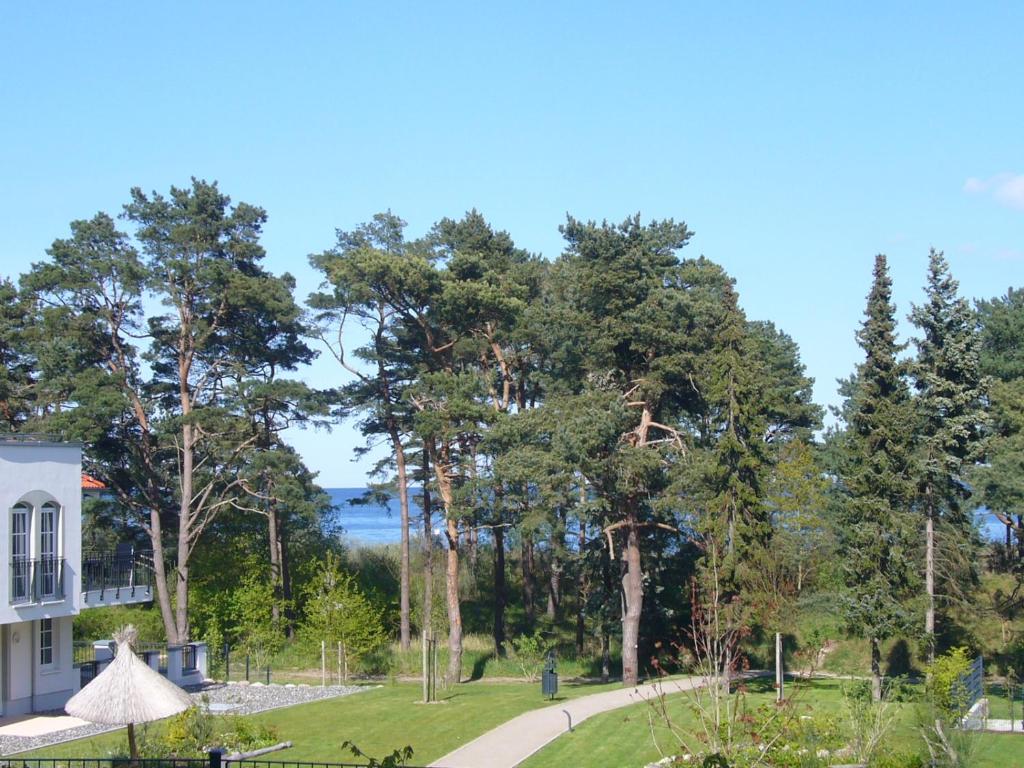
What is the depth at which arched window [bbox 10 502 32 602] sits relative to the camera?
77.6 feet

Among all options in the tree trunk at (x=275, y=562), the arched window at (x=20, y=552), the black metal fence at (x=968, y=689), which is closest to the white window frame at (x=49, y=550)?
the arched window at (x=20, y=552)

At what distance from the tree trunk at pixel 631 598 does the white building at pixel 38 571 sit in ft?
50.9

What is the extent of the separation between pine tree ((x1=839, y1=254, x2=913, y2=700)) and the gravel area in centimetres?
1398

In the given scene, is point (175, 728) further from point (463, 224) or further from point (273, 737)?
point (463, 224)

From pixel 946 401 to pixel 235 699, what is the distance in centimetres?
2145

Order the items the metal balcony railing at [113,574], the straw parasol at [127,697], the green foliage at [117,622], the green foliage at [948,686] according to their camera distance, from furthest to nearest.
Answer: the green foliage at [117,622]
the metal balcony railing at [113,574]
the green foliage at [948,686]
the straw parasol at [127,697]

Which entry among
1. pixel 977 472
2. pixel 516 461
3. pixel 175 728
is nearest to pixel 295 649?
pixel 516 461

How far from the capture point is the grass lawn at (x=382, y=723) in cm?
2008

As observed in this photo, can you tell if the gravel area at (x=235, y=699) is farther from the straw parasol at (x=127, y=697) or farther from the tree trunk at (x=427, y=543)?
the tree trunk at (x=427, y=543)

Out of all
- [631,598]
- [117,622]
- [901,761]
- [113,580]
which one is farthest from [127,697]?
[117,622]

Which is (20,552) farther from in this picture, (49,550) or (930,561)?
(930,561)

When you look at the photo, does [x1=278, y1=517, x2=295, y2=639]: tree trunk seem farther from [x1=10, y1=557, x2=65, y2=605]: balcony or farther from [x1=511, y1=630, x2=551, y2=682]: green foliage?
[x1=10, y1=557, x2=65, y2=605]: balcony

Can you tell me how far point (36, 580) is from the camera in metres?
24.0

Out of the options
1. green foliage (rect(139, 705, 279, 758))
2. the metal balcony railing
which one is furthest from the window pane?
green foliage (rect(139, 705, 279, 758))
